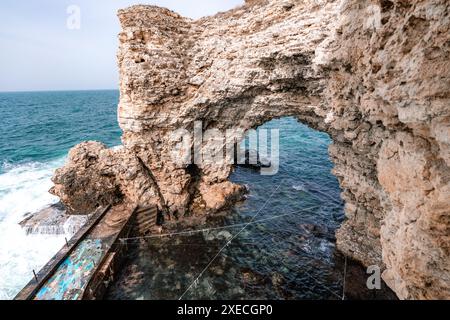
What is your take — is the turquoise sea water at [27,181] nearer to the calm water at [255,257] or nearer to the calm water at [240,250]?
the calm water at [240,250]

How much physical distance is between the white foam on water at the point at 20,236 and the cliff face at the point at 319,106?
365 cm

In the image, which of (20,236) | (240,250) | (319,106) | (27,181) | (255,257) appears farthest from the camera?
(27,181)

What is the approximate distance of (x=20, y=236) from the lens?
19234mm

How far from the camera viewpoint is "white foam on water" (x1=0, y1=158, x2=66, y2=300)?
15827 millimetres

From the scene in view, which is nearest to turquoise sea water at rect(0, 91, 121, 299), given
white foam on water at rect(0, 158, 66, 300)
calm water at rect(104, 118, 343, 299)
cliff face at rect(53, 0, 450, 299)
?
white foam on water at rect(0, 158, 66, 300)

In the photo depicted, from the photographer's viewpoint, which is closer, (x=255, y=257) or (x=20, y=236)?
(x=255, y=257)

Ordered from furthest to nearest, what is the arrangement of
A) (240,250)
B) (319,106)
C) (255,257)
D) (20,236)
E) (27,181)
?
(27,181), (20,236), (240,250), (255,257), (319,106)

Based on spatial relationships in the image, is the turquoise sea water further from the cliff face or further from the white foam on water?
the cliff face

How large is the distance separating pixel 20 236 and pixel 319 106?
23.1 meters

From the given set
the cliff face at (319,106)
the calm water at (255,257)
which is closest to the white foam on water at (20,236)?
the cliff face at (319,106)

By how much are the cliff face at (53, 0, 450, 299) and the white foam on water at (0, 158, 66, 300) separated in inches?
144

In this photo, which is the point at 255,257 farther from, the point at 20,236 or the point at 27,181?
the point at 27,181

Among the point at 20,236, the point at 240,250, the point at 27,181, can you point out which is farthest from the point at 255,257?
the point at 27,181

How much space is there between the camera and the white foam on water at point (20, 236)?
15.8 m
